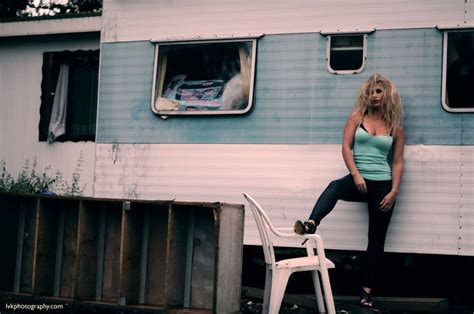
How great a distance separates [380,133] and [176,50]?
7.74 ft

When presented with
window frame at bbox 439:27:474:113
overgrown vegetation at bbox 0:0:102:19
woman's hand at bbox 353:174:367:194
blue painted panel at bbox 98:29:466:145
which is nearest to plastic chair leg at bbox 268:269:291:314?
woman's hand at bbox 353:174:367:194

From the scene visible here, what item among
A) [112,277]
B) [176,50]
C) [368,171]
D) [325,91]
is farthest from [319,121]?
[112,277]

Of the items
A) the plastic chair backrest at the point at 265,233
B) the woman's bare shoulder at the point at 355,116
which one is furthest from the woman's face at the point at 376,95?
the plastic chair backrest at the point at 265,233

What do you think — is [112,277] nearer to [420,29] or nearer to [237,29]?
[237,29]

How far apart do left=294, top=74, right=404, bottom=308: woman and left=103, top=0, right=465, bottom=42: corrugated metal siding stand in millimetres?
689

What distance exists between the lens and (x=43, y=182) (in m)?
10.7

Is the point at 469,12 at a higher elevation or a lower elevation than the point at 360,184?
higher

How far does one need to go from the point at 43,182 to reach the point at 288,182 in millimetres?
4550

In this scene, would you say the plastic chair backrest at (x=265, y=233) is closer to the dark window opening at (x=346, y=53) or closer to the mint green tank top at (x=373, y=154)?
the mint green tank top at (x=373, y=154)

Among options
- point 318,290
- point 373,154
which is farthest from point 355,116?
point 318,290

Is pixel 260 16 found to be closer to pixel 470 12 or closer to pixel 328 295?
pixel 470 12

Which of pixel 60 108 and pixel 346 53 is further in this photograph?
pixel 60 108

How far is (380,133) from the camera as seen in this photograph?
679cm

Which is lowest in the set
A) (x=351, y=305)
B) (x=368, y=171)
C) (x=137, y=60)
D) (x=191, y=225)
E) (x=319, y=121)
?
(x=351, y=305)
